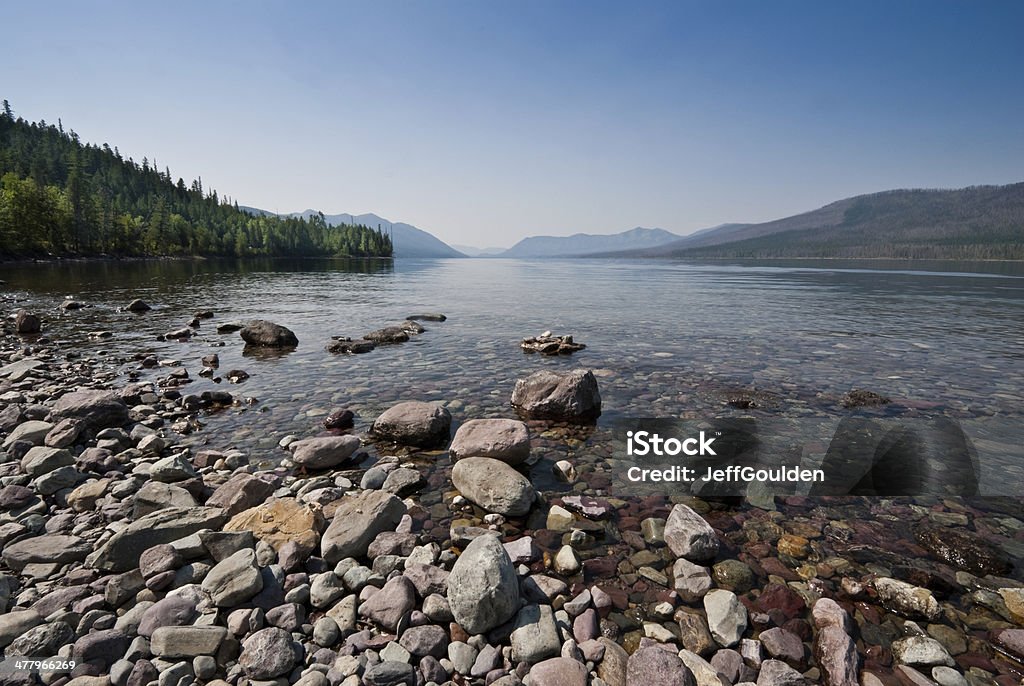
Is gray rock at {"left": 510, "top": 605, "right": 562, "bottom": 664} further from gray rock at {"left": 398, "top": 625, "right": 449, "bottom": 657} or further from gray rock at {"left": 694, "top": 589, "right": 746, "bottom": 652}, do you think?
gray rock at {"left": 694, "top": 589, "right": 746, "bottom": 652}

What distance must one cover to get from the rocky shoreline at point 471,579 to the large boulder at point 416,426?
1.13 metres

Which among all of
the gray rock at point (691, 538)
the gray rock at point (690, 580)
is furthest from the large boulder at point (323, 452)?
the gray rock at point (690, 580)

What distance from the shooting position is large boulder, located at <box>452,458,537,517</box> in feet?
24.0

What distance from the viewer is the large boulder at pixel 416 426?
395 inches

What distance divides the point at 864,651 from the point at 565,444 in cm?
616

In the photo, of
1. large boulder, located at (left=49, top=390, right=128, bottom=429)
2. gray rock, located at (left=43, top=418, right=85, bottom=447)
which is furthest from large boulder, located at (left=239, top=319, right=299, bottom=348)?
gray rock, located at (left=43, top=418, right=85, bottom=447)

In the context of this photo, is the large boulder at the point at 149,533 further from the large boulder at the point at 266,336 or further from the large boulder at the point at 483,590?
the large boulder at the point at 266,336

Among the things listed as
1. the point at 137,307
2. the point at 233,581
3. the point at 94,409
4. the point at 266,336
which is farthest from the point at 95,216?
the point at 233,581

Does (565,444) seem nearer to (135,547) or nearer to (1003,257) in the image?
(135,547)

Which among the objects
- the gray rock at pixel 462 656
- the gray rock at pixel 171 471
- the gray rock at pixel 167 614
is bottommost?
the gray rock at pixel 462 656

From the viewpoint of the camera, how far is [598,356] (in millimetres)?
19375

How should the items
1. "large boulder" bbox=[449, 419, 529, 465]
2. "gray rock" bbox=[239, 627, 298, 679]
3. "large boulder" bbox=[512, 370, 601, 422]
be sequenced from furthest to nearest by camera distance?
"large boulder" bbox=[512, 370, 601, 422], "large boulder" bbox=[449, 419, 529, 465], "gray rock" bbox=[239, 627, 298, 679]

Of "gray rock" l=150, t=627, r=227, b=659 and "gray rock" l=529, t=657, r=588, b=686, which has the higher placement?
"gray rock" l=150, t=627, r=227, b=659

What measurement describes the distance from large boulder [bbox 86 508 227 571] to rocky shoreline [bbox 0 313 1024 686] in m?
0.03
